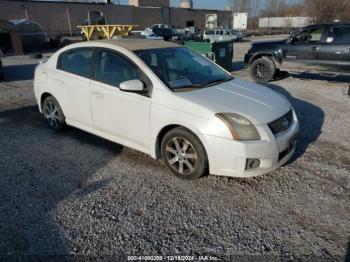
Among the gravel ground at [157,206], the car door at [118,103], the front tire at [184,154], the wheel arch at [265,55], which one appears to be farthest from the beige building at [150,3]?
the front tire at [184,154]

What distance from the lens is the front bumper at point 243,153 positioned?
3.00m

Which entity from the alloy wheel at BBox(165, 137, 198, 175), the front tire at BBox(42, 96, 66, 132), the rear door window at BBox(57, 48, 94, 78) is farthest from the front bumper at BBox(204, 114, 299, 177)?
the front tire at BBox(42, 96, 66, 132)

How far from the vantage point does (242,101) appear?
11.0ft

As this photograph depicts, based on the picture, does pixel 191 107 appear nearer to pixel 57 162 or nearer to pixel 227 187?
pixel 227 187

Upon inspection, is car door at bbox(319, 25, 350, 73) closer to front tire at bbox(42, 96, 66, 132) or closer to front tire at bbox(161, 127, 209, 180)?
front tire at bbox(161, 127, 209, 180)

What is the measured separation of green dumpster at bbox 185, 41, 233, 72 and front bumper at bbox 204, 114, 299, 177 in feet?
21.4

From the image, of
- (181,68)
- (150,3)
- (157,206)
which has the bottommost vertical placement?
(157,206)

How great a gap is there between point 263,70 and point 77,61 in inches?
256

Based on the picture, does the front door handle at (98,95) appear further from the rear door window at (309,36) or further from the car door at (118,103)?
the rear door window at (309,36)

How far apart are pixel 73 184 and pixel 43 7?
3497cm

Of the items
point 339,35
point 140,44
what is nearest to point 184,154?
point 140,44

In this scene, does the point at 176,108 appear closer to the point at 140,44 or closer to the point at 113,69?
the point at 113,69

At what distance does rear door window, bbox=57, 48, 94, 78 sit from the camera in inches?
162

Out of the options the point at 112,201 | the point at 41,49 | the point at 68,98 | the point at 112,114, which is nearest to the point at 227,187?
the point at 112,201
